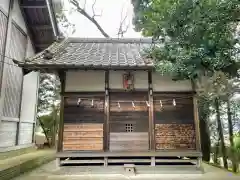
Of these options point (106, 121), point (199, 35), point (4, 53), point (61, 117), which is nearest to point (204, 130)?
point (106, 121)

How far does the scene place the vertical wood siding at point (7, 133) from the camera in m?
8.49

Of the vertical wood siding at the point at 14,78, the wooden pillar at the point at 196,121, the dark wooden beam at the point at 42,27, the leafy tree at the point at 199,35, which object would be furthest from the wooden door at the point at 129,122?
the dark wooden beam at the point at 42,27

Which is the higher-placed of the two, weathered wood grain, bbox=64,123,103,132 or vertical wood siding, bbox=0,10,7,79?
vertical wood siding, bbox=0,10,7,79

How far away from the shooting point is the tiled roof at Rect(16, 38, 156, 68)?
24.6ft

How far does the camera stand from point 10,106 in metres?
9.31

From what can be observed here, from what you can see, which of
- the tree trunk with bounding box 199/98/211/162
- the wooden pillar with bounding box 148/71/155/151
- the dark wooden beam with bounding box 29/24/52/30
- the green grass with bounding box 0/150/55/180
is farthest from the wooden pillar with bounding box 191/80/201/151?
the dark wooden beam with bounding box 29/24/52/30

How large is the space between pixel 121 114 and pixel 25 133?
5503 millimetres

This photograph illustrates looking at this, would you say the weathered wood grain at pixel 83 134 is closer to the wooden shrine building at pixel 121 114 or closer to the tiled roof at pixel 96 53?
the wooden shrine building at pixel 121 114

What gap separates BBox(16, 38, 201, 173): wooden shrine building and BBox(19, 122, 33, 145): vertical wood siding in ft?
11.9

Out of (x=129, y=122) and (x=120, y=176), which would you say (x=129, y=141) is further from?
(x=120, y=176)

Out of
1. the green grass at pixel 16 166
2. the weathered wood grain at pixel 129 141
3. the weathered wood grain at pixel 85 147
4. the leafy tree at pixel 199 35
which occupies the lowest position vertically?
the green grass at pixel 16 166

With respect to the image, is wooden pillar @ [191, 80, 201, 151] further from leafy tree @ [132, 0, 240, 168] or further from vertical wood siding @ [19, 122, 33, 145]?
vertical wood siding @ [19, 122, 33, 145]

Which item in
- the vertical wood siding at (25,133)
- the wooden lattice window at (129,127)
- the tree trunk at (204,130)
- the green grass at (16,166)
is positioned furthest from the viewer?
the tree trunk at (204,130)

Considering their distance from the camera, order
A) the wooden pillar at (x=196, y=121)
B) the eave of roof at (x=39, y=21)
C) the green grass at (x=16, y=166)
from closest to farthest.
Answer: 1. the green grass at (x=16, y=166)
2. the wooden pillar at (x=196, y=121)
3. the eave of roof at (x=39, y=21)
